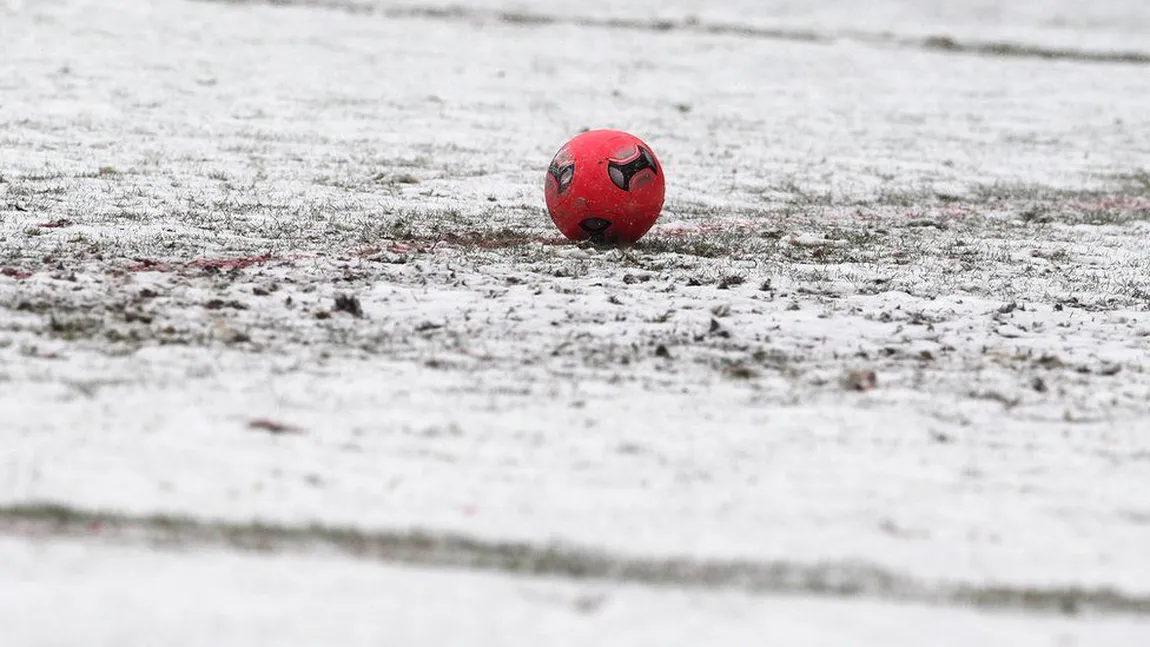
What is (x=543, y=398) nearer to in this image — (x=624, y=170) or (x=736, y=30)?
(x=624, y=170)

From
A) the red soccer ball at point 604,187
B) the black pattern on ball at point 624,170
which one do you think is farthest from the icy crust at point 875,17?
the black pattern on ball at point 624,170

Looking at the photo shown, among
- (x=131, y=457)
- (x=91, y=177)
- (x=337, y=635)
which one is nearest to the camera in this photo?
(x=337, y=635)

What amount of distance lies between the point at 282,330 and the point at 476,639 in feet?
11.9

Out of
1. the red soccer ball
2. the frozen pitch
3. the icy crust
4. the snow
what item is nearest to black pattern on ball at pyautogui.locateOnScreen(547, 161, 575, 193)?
the red soccer ball

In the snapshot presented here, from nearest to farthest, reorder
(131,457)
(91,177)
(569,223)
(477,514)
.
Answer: (477,514) → (131,457) → (569,223) → (91,177)

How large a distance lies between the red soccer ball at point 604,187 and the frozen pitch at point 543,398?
0.25 meters

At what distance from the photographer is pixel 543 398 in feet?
20.4

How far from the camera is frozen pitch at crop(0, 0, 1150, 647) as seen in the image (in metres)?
4.25

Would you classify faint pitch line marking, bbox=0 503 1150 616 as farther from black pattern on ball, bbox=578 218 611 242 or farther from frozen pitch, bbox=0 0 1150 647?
black pattern on ball, bbox=578 218 611 242

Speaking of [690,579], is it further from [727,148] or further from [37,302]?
[727,148]

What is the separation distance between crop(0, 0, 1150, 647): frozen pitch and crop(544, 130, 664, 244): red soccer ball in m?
0.25

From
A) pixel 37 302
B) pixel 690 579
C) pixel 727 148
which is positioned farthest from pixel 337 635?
pixel 727 148

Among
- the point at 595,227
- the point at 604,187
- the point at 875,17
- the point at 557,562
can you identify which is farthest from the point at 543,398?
the point at 875,17

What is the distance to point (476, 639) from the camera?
12.9 feet
